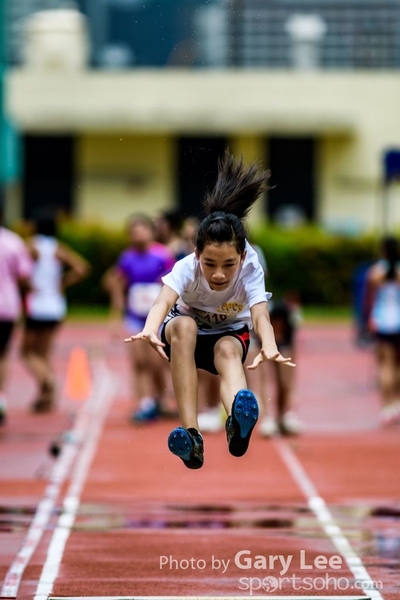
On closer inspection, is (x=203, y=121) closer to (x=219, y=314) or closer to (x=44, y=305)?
(x=44, y=305)

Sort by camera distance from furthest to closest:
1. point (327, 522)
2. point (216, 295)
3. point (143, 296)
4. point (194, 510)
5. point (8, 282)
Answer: point (143, 296), point (8, 282), point (194, 510), point (327, 522), point (216, 295)

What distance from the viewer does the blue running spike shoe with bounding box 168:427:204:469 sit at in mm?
7062

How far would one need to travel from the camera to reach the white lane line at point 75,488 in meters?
7.46

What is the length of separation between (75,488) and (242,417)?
4.01 m

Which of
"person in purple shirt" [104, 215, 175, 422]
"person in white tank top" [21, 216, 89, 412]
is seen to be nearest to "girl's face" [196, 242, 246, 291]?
"person in purple shirt" [104, 215, 175, 422]

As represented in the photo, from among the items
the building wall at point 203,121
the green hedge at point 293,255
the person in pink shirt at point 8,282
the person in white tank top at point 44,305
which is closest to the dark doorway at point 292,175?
the building wall at point 203,121

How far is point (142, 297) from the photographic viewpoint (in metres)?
14.5

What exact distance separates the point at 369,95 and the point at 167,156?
20.5 feet

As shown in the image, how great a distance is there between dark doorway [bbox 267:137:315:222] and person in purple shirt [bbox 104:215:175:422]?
85.7 feet

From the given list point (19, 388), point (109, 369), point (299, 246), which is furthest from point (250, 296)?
point (299, 246)

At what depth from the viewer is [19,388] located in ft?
60.9

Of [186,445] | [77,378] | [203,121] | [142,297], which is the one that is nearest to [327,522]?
[186,445]

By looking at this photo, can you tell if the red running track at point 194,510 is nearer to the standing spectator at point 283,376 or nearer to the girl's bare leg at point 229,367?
the standing spectator at point 283,376

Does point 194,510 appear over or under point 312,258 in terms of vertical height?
under
